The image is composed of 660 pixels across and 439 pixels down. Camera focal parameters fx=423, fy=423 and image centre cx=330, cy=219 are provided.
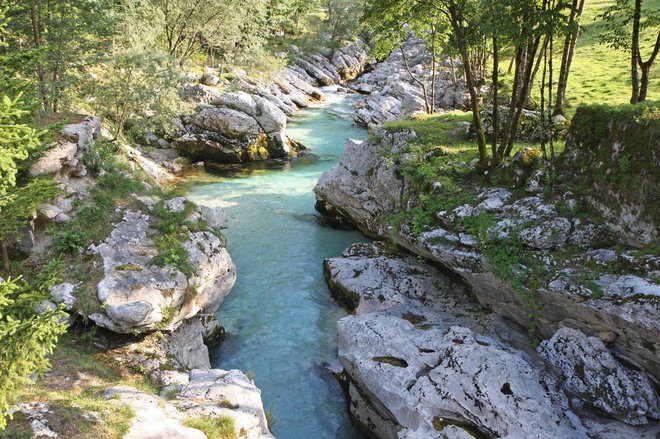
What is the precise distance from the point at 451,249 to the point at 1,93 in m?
13.9

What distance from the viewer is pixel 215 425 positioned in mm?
10242

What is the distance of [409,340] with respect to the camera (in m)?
13.4

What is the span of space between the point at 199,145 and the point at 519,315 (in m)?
28.6

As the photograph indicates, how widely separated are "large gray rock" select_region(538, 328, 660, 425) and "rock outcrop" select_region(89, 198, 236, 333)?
11.8m

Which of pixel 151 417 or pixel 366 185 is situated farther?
pixel 366 185

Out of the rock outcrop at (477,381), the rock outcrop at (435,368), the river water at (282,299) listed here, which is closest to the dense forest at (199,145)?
the rock outcrop at (477,381)

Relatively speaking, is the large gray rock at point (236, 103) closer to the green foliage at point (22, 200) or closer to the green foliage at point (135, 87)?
the green foliage at point (135, 87)

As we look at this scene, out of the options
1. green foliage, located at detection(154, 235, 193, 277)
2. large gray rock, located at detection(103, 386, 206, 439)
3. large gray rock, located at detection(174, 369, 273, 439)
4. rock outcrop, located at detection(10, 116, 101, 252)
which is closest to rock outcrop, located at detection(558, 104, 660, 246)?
large gray rock, located at detection(174, 369, 273, 439)

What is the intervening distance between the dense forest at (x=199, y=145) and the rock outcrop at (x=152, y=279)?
0.17 meters

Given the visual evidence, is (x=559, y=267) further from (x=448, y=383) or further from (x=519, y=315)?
(x=448, y=383)

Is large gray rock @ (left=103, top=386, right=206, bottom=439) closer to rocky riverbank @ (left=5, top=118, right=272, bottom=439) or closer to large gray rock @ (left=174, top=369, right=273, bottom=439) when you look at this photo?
rocky riverbank @ (left=5, top=118, right=272, bottom=439)

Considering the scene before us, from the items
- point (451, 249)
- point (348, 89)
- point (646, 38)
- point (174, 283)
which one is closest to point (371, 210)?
point (451, 249)

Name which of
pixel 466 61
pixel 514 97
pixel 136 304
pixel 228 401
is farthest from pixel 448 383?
pixel 466 61

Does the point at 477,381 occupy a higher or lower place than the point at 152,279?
lower
